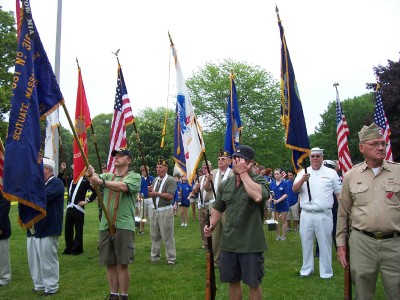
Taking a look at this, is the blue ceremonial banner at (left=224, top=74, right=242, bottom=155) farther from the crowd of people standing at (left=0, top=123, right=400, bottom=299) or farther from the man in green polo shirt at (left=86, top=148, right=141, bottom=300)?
the man in green polo shirt at (left=86, top=148, right=141, bottom=300)

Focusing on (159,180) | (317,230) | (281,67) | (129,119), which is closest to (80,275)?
(159,180)

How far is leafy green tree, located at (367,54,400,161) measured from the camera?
96.6 feet

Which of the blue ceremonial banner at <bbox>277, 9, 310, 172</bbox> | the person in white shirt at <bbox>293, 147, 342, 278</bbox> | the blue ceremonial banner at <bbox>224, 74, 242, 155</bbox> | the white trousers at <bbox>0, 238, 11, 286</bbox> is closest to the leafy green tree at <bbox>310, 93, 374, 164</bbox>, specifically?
the blue ceremonial banner at <bbox>224, 74, 242, 155</bbox>

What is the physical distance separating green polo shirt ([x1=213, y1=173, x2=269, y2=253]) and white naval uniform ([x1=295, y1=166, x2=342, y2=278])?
299 cm

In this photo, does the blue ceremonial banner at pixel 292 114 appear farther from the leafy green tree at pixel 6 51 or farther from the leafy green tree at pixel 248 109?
the leafy green tree at pixel 248 109

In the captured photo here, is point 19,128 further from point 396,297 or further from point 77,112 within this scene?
point 396,297

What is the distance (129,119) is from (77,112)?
4.59ft

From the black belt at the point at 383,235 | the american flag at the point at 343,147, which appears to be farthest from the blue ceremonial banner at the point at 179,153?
the black belt at the point at 383,235

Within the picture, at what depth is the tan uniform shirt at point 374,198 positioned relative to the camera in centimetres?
461

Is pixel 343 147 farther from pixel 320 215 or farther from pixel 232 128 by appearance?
pixel 320 215

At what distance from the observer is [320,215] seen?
26.7 feet

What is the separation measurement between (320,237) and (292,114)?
2412mm

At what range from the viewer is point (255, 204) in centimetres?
532

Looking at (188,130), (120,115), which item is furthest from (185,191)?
(188,130)
